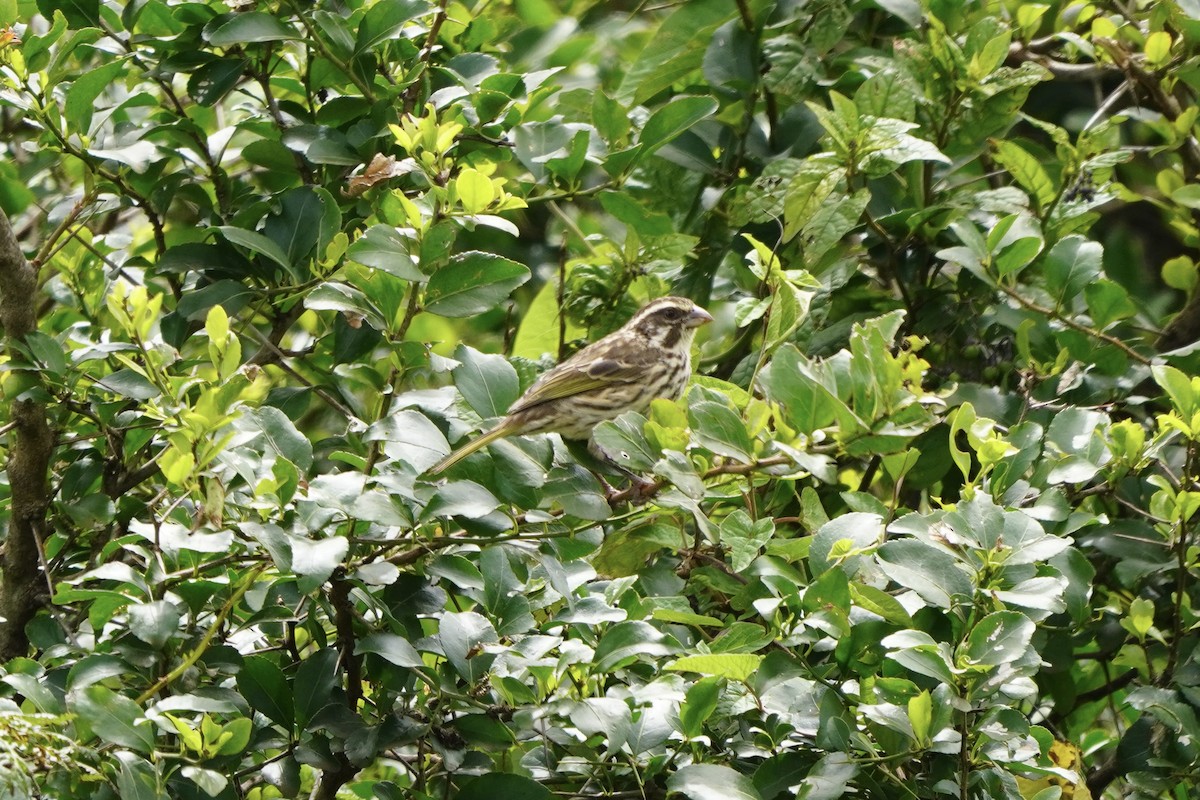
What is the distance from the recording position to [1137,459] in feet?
11.3

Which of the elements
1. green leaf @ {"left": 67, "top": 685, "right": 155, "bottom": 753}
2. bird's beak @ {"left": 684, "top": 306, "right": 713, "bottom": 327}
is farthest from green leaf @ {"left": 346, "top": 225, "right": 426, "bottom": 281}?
bird's beak @ {"left": 684, "top": 306, "right": 713, "bottom": 327}

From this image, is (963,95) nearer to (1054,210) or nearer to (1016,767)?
(1054,210)

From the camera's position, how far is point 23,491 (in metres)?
3.49

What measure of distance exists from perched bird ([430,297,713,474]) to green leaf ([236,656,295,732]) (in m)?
1.77

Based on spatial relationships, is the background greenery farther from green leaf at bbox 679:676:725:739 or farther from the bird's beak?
the bird's beak

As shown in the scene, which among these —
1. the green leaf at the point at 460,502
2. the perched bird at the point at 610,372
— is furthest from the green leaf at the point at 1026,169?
the green leaf at the point at 460,502

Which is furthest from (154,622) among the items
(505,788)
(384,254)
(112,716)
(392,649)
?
(384,254)

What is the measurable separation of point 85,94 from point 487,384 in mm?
1367

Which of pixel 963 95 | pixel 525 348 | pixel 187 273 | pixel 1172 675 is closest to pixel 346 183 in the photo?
pixel 187 273

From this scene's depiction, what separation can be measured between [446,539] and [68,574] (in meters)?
1.32

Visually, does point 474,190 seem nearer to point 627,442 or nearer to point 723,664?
point 627,442

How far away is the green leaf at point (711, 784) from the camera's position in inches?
102

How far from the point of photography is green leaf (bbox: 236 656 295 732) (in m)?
2.88

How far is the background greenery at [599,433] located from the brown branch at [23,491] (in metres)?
0.01
